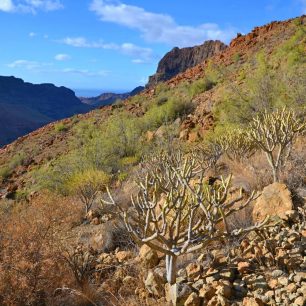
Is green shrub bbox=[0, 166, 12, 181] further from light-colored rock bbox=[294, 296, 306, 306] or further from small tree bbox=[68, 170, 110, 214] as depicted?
light-colored rock bbox=[294, 296, 306, 306]

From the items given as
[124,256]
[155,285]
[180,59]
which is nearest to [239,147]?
[124,256]

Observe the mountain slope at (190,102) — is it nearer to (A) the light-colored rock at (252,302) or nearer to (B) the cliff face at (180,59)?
(A) the light-colored rock at (252,302)

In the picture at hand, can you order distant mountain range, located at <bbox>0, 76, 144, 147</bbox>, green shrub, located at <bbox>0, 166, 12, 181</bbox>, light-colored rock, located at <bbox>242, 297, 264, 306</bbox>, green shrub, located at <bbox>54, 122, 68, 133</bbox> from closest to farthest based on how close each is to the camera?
light-colored rock, located at <bbox>242, 297, 264, 306</bbox> < green shrub, located at <bbox>0, 166, 12, 181</bbox> < green shrub, located at <bbox>54, 122, 68, 133</bbox> < distant mountain range, located at <bbox>0, 76, 144, 147</bbox>

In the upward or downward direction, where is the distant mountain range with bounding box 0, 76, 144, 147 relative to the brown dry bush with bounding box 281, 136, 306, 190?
upward

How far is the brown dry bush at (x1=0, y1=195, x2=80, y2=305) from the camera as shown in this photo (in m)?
5.13

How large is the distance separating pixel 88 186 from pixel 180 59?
199 ft

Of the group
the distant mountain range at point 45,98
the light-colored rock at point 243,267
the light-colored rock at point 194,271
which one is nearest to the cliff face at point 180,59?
the distant mountain range at point 45,98

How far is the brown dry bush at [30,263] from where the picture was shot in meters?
5.13

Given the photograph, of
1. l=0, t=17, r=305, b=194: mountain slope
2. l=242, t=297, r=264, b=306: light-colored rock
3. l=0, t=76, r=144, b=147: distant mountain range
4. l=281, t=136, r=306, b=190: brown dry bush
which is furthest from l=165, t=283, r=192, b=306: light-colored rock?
l=0, t=76, r=144, b=147: distant mountain range

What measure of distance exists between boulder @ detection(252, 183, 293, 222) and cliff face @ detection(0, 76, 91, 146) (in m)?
69.5

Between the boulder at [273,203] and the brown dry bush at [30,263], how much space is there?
256 cm

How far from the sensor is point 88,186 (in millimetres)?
11469

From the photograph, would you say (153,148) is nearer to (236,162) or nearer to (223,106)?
(223,106)

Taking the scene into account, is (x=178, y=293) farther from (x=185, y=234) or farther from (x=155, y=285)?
(x=185, y=234)
